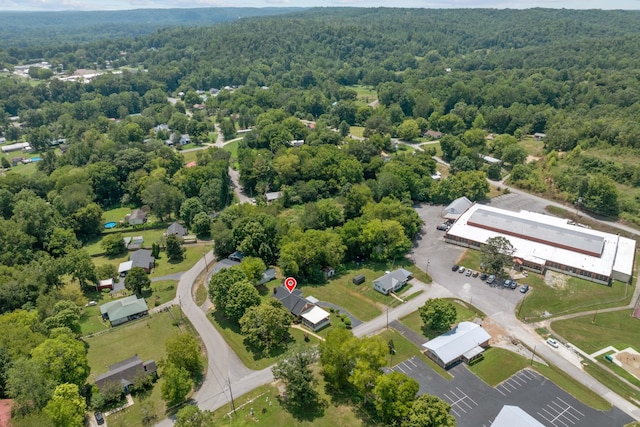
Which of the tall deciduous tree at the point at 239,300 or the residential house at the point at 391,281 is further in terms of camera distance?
the residential house at the point at 391,281

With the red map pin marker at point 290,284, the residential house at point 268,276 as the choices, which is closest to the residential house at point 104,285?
the residential house at point 268,276

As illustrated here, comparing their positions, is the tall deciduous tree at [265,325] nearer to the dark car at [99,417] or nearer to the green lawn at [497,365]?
the dark car at [99,417]

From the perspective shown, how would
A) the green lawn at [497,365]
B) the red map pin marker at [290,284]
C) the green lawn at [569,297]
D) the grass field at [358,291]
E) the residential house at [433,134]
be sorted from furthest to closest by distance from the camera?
1. the residential house at [433,134]
2. the red map pin marker at [290,284]
3. the grass field at [358,291]
4. the green lawn at [569,297]
5. the green lawn at [497,365]

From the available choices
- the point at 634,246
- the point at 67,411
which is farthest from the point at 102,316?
the point at 634,246

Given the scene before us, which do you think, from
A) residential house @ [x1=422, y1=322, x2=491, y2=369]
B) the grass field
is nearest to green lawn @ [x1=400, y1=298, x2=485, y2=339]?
residential house @ [x1=422, y1=322, x2=491, y2=369]

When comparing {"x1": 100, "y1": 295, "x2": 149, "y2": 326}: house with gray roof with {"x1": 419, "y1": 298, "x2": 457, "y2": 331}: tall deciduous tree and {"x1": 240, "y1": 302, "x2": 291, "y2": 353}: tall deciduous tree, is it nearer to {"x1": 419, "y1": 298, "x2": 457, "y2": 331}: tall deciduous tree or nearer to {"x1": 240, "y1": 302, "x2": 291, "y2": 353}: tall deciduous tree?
{"x1": 240, "y1": 302, "x2": 291, "y2": 353}: tall deciduous tree
